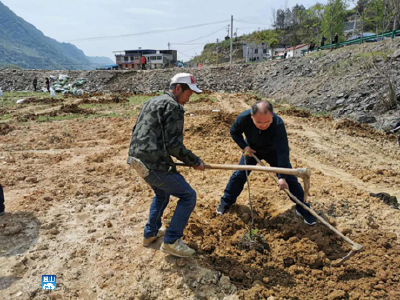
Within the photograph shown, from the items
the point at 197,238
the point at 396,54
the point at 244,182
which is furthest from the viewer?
the point at 396,54

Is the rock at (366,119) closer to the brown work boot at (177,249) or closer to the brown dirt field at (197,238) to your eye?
the brown dirt field at (197,238)

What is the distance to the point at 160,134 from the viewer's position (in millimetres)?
2576

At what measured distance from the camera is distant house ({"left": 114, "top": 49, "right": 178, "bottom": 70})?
61250 millimetres

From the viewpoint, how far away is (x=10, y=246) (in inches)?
128

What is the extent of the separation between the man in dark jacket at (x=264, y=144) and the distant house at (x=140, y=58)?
57244 millimetres

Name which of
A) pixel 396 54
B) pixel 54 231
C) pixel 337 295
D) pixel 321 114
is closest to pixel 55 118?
pixel 54 231

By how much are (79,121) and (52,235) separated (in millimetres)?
9129

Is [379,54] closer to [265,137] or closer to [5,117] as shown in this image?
[265,137]

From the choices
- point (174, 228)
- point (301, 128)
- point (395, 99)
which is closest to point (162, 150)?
point (174, 228)

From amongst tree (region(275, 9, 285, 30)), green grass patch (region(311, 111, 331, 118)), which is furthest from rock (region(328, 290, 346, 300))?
tree (region(275, 9, 285, 30))

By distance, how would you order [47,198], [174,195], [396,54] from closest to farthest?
[174,195], [47,198], [396,54]

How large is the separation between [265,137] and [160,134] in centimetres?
145

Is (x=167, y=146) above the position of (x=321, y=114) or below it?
above

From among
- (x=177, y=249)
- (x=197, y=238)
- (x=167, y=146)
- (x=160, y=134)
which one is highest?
(x=160, y=134)
